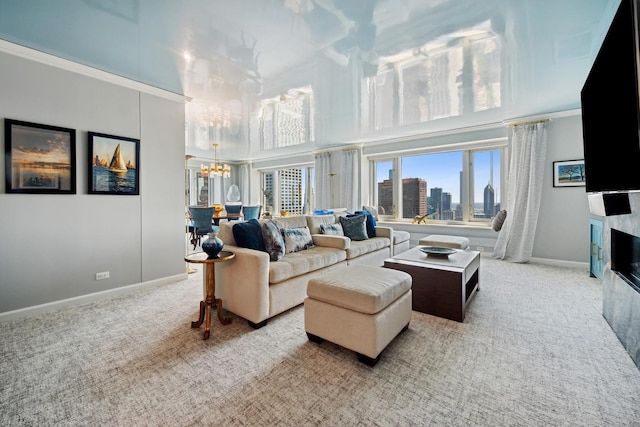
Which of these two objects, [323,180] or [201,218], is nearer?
[201,218]

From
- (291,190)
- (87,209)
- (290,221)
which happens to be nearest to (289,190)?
(291,190)

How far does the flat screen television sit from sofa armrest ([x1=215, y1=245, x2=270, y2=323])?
7.92 feet

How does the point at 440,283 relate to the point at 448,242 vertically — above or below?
below

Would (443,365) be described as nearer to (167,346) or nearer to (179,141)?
(167,346)

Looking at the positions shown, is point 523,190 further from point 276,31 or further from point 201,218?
point 201,218

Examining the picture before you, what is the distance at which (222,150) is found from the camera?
7.37m

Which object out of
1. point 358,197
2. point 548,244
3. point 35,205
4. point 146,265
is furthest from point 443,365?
point 358,197

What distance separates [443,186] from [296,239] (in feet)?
13.0

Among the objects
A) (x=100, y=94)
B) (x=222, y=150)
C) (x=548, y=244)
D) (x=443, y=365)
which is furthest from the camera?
(x=222, y=150)

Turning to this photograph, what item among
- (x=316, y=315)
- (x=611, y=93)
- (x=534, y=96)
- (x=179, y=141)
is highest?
(x=534, y=96)

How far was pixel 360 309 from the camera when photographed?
71.6 inches

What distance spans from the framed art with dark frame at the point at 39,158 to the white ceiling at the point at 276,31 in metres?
0.76

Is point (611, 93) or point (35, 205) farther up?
point (611, 93)

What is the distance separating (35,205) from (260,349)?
8.70 ft
